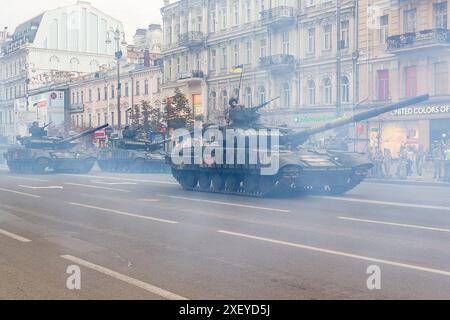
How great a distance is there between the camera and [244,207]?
13680 mm

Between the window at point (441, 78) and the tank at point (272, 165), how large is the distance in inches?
508

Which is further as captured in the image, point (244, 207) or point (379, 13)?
point (379, 13)

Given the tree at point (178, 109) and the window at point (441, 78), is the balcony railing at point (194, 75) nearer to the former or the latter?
the tree at point (178, 109)

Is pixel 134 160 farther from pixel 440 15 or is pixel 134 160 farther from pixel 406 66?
pixel 440 15

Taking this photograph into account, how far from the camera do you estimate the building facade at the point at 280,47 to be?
2744 centimetres

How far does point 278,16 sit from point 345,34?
4.93 meters

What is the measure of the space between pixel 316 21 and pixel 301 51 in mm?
1499

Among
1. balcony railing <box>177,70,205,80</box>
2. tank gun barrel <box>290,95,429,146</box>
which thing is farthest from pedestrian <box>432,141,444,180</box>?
balcony railing <box>177,70,205,80</box>

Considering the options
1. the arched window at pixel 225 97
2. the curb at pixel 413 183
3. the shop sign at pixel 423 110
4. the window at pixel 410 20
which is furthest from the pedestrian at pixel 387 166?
the arched window at pixel 225 97

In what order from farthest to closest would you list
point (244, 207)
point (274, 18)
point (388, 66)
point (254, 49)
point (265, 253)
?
1. point (388, 66)
2. point (254, 49)
3. point (274, 18)
4. point (244, 207)
5. point (265, 253)

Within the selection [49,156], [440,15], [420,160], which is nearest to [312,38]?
[440,15]

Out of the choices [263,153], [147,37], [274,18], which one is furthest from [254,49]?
[147,37]

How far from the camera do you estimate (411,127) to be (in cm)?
2978
